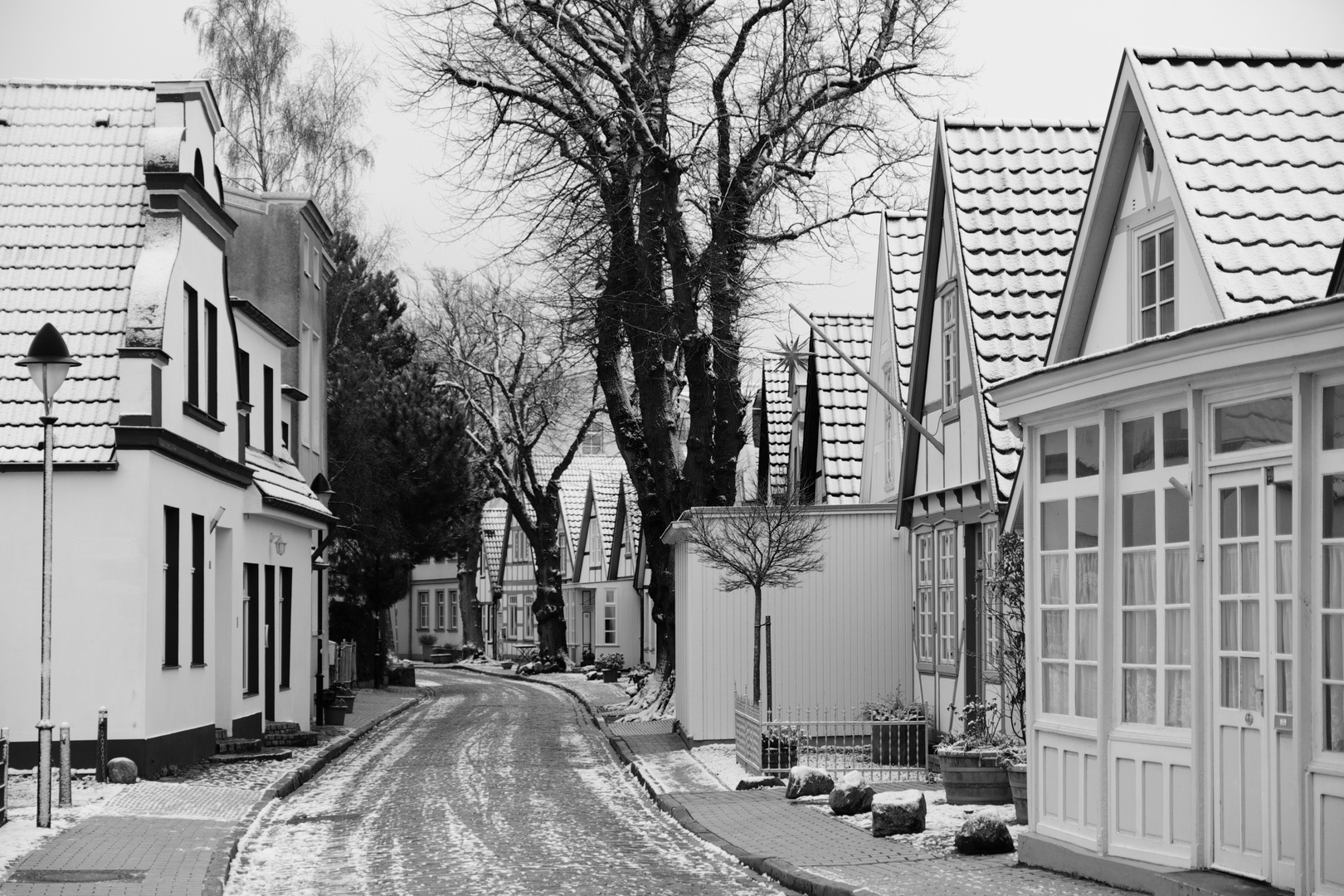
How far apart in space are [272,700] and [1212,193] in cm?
1601

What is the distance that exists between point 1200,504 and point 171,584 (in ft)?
40.5

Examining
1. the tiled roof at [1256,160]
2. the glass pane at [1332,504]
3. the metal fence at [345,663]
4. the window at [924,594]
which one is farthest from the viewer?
the metal fence at [345,663]

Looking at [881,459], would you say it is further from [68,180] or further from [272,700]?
[68,180]

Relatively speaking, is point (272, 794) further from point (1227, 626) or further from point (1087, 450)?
point (1227, 626)

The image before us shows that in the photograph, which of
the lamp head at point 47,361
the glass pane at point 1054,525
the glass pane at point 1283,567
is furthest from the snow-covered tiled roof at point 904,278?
the glass pane at point 1283,567

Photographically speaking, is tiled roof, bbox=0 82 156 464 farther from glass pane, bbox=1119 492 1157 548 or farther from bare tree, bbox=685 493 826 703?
glass pane, bbox=1119 492 1157 548

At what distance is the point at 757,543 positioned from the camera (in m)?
19.8

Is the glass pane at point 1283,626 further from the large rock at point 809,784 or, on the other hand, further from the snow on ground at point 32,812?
the snow on ground at point 32,812

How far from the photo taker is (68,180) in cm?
1873

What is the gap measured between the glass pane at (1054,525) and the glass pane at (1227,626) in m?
1.71

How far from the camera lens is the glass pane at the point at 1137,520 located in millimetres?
9875

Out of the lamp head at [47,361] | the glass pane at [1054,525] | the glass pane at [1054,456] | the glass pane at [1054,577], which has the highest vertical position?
the lamp head at [47,361]

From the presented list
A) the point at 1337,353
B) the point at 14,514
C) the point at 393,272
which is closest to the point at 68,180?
the point at 14,514

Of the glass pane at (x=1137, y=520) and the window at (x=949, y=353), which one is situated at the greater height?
the window at (x=949, y=353)
